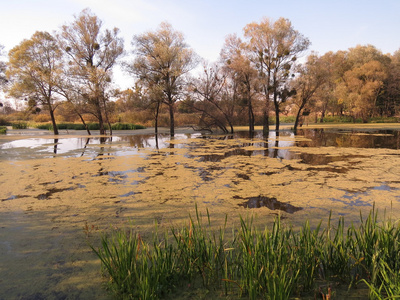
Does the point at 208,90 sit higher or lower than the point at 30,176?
higher

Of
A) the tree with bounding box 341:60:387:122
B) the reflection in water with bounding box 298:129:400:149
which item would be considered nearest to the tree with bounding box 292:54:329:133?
the reflection in water with bounding box 298:129:400:149

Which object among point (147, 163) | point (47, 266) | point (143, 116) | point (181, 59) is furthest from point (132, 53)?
point (47, 266)

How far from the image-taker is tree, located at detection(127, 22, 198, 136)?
65.4ft

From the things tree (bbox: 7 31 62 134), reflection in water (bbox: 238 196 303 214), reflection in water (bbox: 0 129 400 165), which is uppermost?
tree (bbox: 7 31 62 134)

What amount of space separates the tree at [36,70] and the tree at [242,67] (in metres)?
14.2

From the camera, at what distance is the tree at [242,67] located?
20.8m

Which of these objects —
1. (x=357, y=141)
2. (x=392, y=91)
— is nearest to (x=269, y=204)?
(x=357, y=141)

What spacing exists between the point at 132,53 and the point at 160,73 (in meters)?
3.27

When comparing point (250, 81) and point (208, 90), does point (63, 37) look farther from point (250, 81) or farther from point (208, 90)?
point (250, 81)

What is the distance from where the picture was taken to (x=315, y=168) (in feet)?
23.6

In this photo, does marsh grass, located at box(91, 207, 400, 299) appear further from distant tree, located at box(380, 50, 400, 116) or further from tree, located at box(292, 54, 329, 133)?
distant tree, located at box(380, 50, 400, 116)

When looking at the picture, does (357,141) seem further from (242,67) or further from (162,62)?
(162,62)

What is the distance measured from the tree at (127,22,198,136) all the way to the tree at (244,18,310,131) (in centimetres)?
584

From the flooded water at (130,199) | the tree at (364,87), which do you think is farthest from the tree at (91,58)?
the tree at (364,87)
